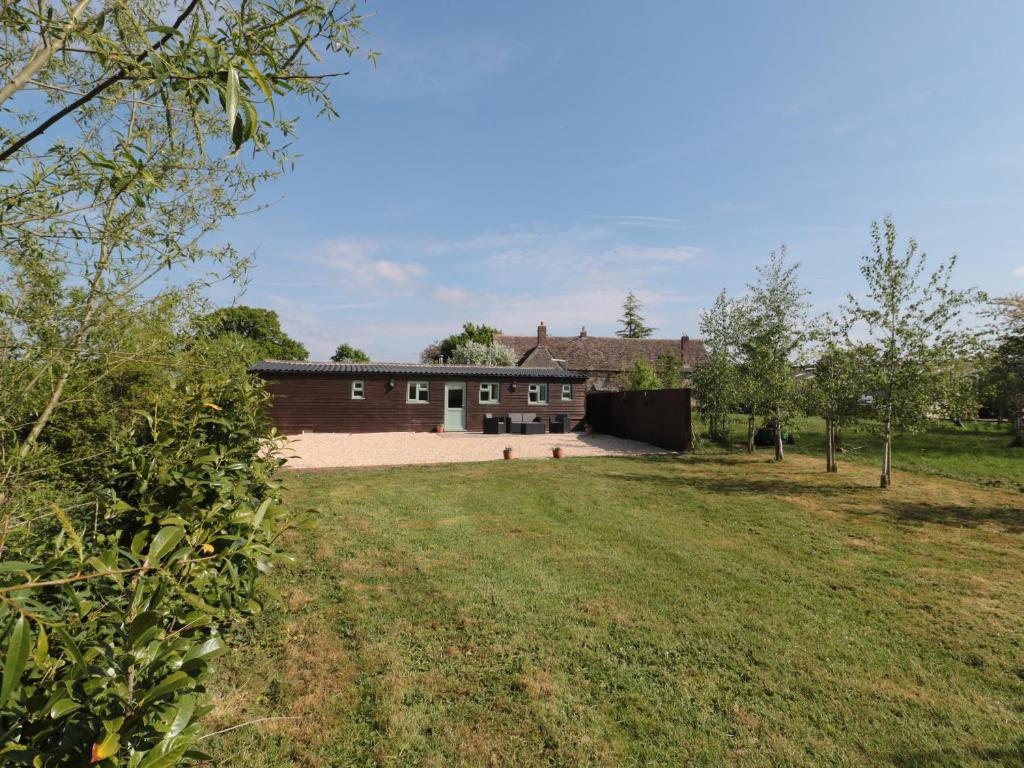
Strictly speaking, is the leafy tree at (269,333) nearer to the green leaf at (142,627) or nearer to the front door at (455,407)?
the front door at (455,407)

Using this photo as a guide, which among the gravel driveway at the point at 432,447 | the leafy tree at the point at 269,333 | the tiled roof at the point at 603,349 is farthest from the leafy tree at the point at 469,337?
the gravel driveway at the point at 432,447

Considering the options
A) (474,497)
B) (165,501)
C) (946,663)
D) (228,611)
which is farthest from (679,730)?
(474,497)

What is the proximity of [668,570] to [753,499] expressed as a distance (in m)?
4.84

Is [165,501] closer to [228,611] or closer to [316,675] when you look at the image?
[228,611]

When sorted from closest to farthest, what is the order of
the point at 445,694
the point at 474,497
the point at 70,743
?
1. the point at 70,743
2. the point at 445,694
3. the point at 474,497

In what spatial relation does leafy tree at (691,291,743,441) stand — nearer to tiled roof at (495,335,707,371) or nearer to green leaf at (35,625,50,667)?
green leaf at (35,625,50,667)

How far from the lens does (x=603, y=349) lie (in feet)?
150

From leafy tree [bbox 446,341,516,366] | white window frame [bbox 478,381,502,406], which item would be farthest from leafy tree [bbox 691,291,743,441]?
leafy tree [bbox 446,341,516,366]

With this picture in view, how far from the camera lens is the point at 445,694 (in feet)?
10.8

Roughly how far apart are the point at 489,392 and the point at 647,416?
8054 mm

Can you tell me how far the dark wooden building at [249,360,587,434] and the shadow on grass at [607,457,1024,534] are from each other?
37.0 ft

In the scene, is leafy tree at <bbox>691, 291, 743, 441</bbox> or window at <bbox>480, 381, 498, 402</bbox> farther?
window at <bbox>480, 381, 498, 402</bbox>

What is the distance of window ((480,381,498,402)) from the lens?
23094mm

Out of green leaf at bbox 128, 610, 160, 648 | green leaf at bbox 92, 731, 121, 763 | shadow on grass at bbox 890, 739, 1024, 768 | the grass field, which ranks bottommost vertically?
shadow on grass at bbox 890, 739, 1024, 768
